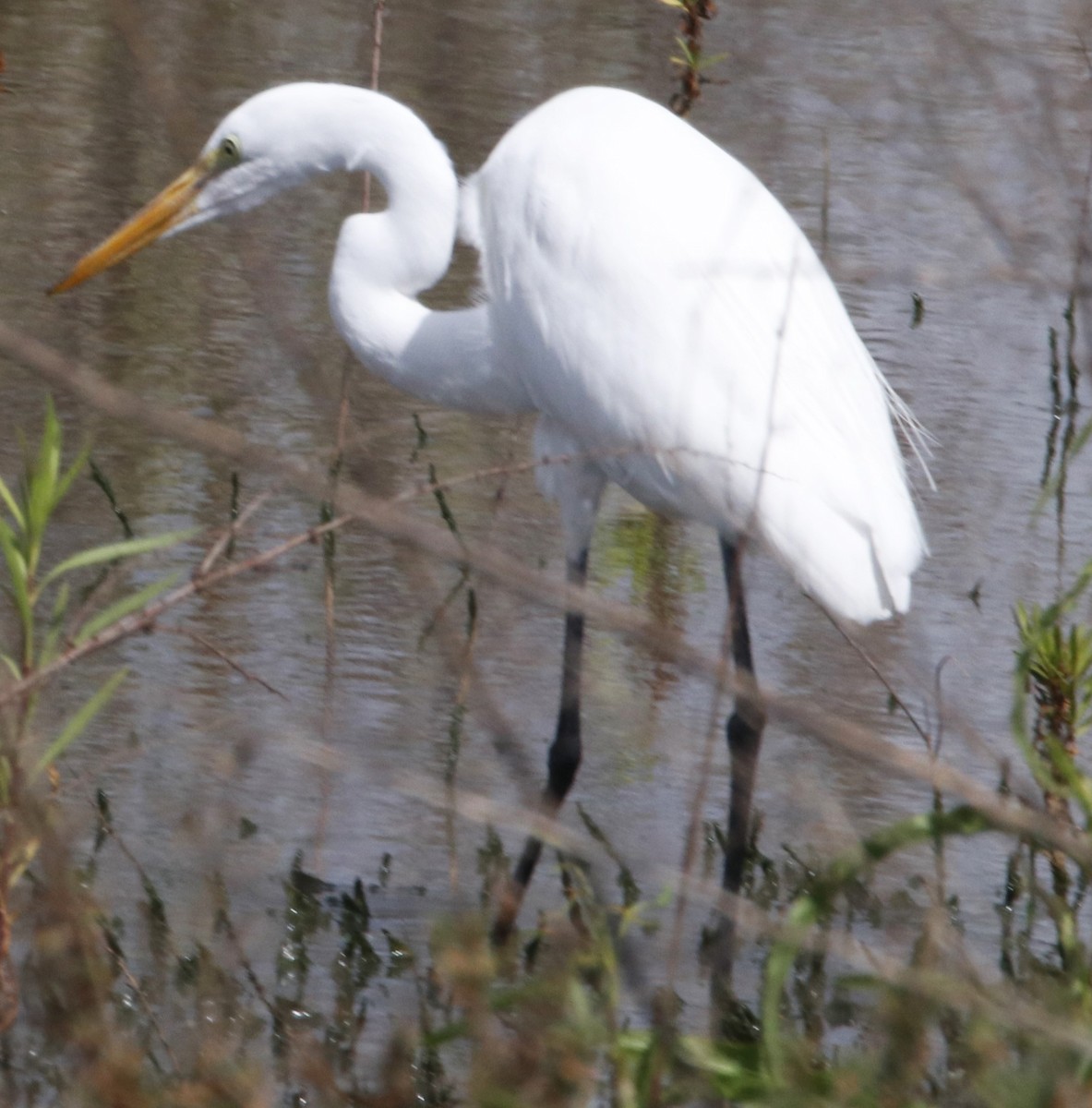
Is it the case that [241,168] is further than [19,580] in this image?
Yes

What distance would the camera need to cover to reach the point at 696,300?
9.57 feet

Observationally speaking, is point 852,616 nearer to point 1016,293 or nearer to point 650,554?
point 650,554

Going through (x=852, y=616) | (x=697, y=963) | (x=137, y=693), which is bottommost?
(x=697, y=963)

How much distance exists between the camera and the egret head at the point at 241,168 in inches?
122

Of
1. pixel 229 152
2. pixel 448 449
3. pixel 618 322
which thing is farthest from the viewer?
pixel 448 449

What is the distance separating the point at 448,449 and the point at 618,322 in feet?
5.14

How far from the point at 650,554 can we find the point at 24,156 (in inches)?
109

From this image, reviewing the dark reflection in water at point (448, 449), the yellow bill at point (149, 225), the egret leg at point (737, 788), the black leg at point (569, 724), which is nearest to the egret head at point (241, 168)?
the yellow bill at point (149, 225)

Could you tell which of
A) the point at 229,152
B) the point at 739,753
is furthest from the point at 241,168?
the point at 739,753

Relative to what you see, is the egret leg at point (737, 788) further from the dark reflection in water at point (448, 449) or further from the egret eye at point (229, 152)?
the egret eye at point (229, 152)

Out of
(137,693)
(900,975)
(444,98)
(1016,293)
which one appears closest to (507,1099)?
(900,975)

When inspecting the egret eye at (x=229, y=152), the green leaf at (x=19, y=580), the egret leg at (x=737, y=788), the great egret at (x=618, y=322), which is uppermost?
the egret eye at (x=229, y=152)

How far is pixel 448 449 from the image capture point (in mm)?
4457

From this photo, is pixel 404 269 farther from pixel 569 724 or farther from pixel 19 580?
pixel 19 580
